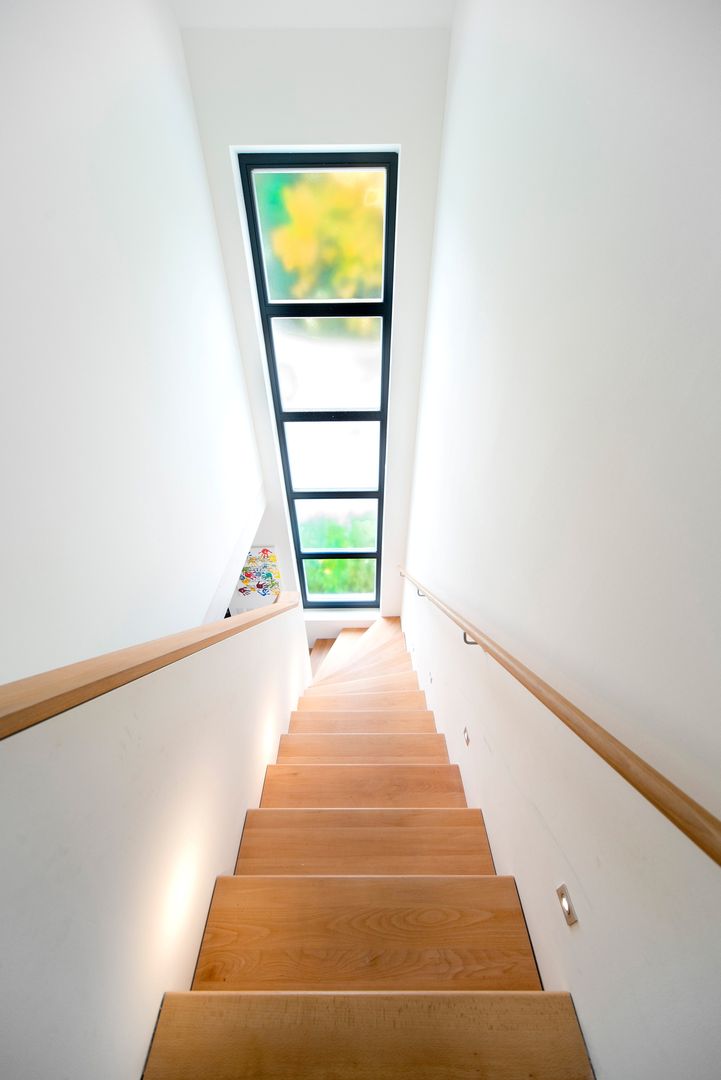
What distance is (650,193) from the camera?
2.41ft

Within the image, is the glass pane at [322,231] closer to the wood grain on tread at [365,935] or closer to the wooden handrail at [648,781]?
the wooden handrail at [648,781]

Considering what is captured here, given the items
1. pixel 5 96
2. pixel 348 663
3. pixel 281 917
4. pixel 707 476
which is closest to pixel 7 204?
pixel 5 96

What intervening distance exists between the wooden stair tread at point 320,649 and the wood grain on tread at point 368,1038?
4.65 meters

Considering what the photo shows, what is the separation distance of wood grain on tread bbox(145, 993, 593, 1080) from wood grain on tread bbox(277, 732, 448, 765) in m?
1.24

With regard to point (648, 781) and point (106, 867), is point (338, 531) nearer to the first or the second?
point (106, 867)

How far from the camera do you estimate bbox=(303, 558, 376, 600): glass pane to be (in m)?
5.47

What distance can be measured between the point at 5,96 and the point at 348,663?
4.47 meters

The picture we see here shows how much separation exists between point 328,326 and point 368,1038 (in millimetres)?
4171

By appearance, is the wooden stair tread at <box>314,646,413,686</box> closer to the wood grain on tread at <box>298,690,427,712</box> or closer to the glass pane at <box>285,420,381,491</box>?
the wood grain on tread at <box>298,690,427,712</box>

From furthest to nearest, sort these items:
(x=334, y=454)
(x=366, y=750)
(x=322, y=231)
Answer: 1. (x=334, y=454)
2. (x=322, y=231)
3. (x=366, y=750)

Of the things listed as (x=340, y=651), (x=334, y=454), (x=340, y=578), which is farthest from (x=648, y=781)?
(x=340, y=578)

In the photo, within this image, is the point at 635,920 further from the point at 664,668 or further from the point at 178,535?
the point at 178,535

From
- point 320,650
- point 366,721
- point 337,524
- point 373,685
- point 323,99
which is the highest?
point 323,99

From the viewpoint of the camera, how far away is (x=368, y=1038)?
925 mm
